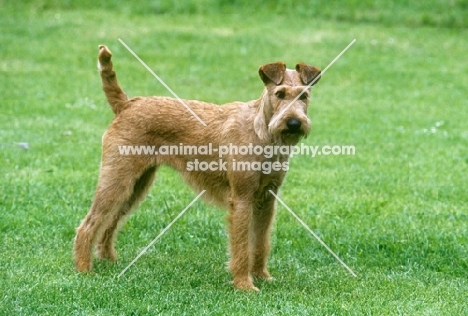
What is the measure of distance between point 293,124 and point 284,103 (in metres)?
0.22

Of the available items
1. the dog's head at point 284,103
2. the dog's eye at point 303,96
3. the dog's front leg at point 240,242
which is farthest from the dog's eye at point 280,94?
the dog's front leg at point 240,242

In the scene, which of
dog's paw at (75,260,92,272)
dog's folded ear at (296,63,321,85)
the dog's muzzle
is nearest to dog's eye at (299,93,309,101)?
dog's folded ear at (296,63,321,85)

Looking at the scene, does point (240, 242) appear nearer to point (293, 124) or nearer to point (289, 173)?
point (293, 124)

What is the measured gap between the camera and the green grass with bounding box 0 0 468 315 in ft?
19.9

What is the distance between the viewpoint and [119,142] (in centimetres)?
654

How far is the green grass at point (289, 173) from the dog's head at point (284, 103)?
1.18 m

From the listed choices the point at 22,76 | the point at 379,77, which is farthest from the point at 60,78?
the point at 379,77

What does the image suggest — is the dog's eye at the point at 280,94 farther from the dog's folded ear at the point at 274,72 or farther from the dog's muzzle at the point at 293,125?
the dog's muzzle at the point at 293,125

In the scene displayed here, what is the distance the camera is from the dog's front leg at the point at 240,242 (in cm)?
618

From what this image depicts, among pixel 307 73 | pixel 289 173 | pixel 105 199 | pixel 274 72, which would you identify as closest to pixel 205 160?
pixel 105 199

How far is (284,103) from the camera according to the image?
586 centimetres

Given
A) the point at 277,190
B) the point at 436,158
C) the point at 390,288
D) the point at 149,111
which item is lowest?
the point at 436,158

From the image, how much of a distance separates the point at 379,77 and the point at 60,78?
18.9ft

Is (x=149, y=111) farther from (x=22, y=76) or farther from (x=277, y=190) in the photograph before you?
(x=22, y=76)
